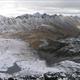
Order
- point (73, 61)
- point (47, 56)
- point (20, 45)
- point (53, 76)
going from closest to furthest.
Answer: point (53, 76), point (73, 61), point (47, 56), point (20, 45)

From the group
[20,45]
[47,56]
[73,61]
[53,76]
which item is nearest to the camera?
[53,76]

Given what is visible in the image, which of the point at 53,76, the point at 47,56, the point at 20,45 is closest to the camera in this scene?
the point at 53,76

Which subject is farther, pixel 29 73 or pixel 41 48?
pixel 41 48

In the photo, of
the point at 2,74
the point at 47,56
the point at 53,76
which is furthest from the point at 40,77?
the point at 47,56

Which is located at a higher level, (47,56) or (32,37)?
(32,37)

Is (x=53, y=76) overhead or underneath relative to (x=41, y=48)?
underneath

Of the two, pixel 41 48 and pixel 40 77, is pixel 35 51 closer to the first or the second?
pixel 41 48

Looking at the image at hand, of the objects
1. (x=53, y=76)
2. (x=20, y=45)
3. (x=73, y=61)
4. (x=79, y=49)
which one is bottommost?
(x=53, y=76)

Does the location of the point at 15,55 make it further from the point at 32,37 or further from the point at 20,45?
the point at 32,37

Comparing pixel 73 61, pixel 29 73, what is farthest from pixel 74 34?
pixel 29 73
